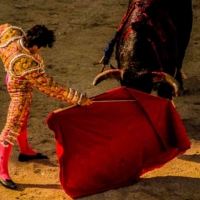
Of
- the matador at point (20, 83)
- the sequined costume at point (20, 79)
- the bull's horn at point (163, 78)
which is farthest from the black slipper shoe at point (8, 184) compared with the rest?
the bull's horn at point (163, 78)

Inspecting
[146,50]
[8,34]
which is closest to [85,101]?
[8,34]

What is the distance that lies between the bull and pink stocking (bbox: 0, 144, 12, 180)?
107 centimetres

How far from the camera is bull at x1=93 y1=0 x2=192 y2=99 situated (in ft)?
14.8

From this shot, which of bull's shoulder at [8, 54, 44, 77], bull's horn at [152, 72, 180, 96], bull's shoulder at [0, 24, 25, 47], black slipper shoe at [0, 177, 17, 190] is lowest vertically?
black slipper shoe at [0, 177, 17, 190]

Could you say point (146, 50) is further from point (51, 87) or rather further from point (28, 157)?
point (28, 157)

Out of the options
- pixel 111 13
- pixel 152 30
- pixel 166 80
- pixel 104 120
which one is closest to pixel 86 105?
pixel 104 120

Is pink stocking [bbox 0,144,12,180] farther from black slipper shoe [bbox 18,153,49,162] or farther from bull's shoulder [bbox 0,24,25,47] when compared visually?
bull's shoulder [bbox 0,24,25,47]

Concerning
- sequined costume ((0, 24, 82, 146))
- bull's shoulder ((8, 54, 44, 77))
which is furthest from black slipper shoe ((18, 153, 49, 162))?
bull's shoulder ((8, 54, 44, 77))

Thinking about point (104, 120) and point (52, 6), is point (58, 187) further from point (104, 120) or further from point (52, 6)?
point (52, 6)

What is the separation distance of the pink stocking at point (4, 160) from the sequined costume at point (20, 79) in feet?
0.23

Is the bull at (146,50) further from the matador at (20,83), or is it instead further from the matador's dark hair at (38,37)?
the matador's dark hair at (38,37)

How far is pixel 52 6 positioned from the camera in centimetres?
919

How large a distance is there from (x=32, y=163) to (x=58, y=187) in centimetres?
46

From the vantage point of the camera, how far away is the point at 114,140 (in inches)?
166
